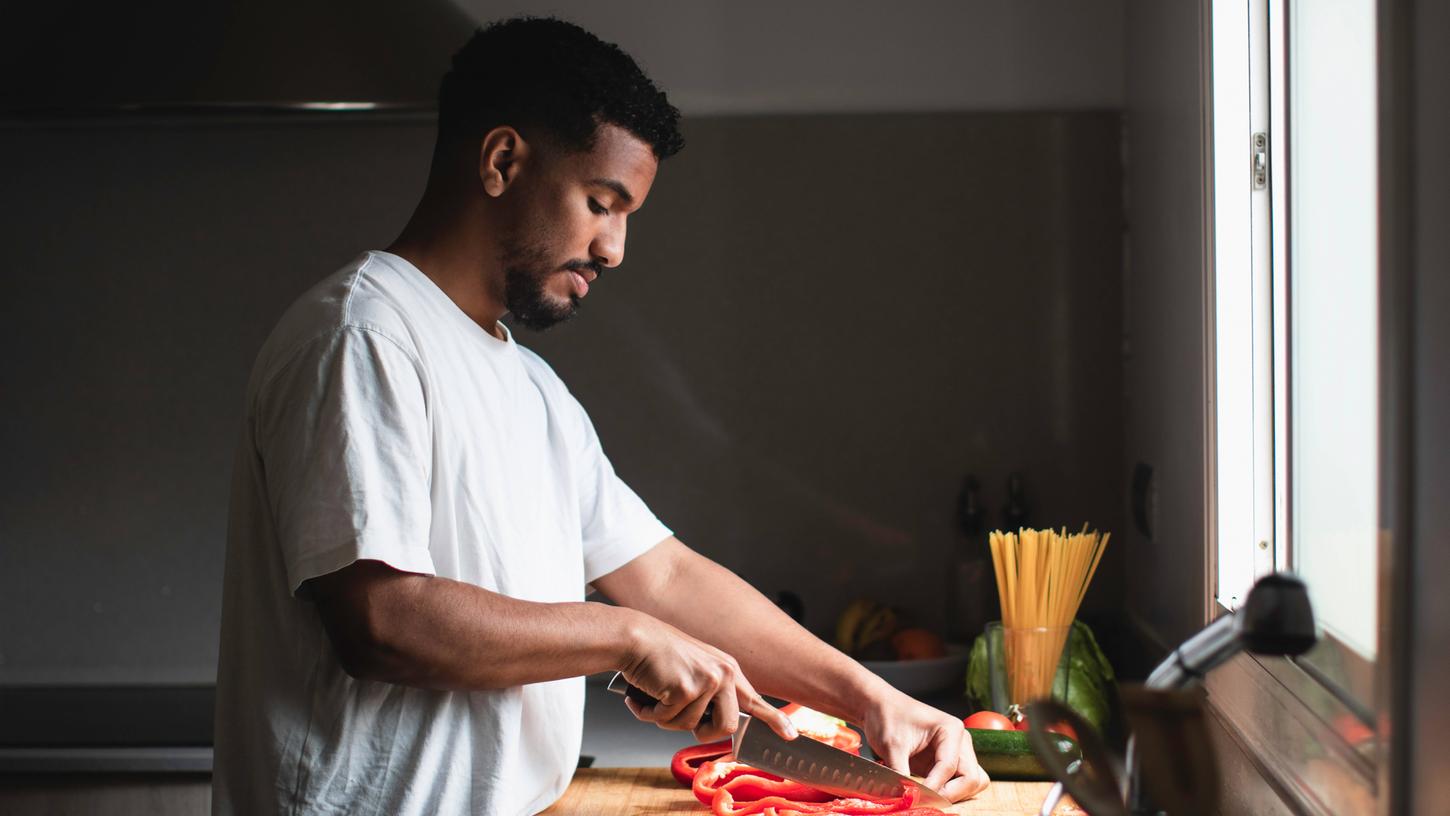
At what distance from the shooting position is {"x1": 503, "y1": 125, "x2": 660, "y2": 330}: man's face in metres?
1.21

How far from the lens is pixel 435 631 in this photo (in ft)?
3.28

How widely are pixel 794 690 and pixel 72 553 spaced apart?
1400 mm

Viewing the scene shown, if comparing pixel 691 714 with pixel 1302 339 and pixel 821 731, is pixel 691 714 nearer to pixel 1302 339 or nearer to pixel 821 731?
pixel 821 731

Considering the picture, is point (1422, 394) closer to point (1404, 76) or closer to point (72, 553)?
point (1404, 76)

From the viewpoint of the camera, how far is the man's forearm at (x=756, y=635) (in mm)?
1364

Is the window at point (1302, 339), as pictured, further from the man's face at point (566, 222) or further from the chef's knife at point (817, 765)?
the man's face at point (566, 222)

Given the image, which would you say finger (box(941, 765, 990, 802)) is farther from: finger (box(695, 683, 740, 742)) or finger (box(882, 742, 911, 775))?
finger (box(695, 683, 740, 742))

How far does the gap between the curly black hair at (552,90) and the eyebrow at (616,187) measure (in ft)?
0.11

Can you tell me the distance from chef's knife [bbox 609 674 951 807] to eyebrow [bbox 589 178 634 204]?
1.56 feet

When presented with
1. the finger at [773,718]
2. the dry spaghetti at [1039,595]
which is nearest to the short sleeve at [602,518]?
the finger at [773,718]

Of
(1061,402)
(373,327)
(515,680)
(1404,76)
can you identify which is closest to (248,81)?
(373,327)

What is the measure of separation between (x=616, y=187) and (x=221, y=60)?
85cm

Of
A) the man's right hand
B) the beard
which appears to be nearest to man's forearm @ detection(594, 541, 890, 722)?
the man's right hand

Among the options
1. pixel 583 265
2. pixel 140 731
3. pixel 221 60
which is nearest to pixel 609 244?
pixel 583 265
